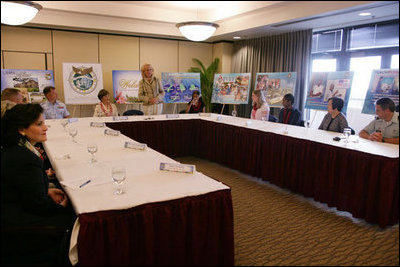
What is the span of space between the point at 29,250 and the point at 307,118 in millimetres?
5767

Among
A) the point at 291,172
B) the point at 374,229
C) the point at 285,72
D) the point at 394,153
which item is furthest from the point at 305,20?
the point at 374,229

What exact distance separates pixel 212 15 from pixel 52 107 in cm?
362

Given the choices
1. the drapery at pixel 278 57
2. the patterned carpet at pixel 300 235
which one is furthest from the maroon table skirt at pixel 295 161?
the drapery at pixel 278 57

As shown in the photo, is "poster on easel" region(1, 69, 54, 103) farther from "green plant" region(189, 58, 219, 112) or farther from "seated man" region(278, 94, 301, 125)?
"seated man" region(278, 94, 301, 125)

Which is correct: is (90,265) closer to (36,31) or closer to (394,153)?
(394,153)

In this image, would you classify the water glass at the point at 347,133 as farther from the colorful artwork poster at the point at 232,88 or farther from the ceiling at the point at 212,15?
the colorful artwork poster at the point at 232,88

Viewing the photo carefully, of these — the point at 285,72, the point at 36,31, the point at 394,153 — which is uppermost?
the point at 36,31

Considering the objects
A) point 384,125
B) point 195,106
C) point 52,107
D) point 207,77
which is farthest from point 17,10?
point 207,77

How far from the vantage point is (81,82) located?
6.33 m

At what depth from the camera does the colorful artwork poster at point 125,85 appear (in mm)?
6723

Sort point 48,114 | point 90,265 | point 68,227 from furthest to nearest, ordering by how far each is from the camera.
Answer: point 48,114
point 68,227
point 90,265

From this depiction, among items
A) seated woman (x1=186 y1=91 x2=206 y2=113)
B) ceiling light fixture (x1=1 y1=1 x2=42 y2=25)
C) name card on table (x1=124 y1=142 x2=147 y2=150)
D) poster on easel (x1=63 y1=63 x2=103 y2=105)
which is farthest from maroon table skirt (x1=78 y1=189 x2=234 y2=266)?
poster on easel (x1=63 y1=63 x2=103 y2=105)

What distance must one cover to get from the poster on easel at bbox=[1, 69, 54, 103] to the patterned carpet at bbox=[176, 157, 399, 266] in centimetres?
461

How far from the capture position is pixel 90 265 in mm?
1428
